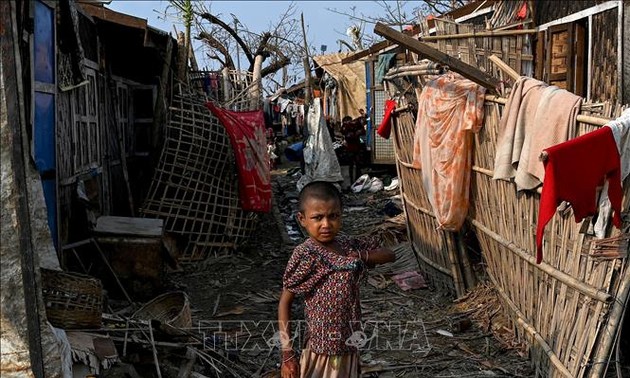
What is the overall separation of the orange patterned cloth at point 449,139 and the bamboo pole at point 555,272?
0.38m

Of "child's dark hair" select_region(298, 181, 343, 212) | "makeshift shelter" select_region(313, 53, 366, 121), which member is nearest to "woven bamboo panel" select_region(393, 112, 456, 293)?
"child's dark hair" select_region(298, 181, 343, 212)

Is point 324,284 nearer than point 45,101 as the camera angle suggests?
Yes

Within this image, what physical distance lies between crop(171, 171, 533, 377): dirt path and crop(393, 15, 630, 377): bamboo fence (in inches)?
11.5

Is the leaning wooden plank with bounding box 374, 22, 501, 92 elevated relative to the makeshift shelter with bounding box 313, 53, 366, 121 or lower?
lower

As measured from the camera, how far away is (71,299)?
411cm

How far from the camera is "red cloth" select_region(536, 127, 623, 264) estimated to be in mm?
3500

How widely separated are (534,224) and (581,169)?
1405mm

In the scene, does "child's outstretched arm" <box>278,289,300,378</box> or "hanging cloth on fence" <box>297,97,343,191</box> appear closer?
"child's outstretched arm" <box>278,289,300,378</box>

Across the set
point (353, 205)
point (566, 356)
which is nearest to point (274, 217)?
point (353, 205)

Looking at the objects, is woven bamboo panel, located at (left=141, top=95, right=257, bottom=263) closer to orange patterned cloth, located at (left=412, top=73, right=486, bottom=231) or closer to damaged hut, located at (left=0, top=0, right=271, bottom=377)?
damaged hut, located at (left=0, top=0, right=271, bottom=377)

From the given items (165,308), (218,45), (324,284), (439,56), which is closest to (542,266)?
(439,56)

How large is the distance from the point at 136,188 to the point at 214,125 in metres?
2.22

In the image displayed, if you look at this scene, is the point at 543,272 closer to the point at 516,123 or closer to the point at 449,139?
the point at 516,123

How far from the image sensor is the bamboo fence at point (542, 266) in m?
3.76
